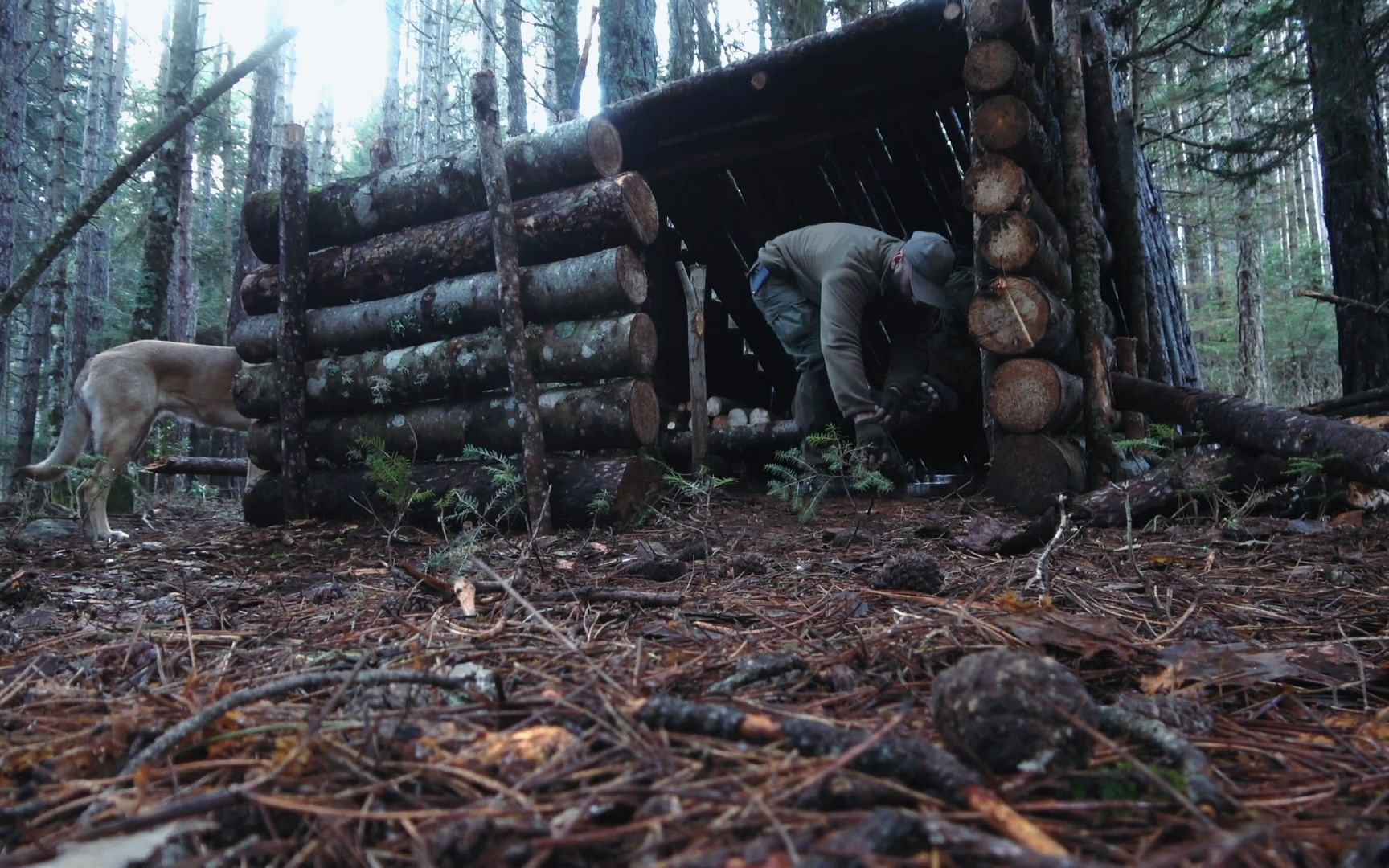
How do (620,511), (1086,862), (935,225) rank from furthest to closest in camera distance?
(935,225) → (620,511) → (1086,862)

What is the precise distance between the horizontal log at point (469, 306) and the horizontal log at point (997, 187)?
2058 millimetres

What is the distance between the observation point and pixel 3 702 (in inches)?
64.6

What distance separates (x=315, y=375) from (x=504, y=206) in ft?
6.79

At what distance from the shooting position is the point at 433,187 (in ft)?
17.9

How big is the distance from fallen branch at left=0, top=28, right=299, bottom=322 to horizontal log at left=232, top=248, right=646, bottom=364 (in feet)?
5.26

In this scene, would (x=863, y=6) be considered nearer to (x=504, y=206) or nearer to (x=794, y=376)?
(x=794, y=376)

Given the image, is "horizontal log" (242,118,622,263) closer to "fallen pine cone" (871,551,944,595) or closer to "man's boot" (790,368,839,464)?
"man's boot" (790,368,839,464)

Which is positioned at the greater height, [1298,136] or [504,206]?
[1298,136]

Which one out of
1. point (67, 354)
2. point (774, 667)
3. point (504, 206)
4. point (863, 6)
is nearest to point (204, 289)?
point (67, 354)

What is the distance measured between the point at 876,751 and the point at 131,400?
24.3 ft

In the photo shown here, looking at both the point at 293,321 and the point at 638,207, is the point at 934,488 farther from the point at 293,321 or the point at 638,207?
the point at 293,321

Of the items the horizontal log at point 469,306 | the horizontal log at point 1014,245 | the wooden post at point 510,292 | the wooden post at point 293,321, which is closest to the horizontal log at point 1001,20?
the horizontal log at point 1014,245

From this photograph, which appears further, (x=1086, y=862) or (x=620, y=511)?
(x=620, y=511)

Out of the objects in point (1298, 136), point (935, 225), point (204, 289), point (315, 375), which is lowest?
point (315, 375)
